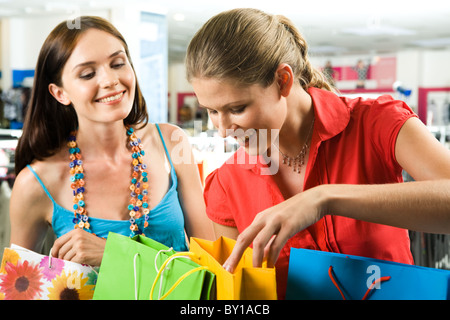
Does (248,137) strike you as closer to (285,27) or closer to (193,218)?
(285,27)

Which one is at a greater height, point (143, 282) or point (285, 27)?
point (285, 27)

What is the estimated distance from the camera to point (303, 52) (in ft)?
4.29

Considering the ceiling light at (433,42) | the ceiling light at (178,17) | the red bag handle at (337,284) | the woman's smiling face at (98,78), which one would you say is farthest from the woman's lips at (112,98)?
the ceiling light at (433,42)

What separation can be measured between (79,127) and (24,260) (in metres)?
0.64

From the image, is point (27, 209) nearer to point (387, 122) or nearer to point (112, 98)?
point (112, 98)

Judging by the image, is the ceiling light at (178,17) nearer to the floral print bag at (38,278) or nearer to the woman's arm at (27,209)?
the woman's arm at (27,209)

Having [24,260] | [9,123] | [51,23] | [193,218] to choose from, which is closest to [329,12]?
[51,23]

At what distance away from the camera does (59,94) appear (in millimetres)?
1650

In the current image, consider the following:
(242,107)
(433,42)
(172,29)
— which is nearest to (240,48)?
(242,107)

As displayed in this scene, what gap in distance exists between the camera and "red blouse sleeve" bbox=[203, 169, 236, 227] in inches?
51.2

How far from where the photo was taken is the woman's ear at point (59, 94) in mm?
1635

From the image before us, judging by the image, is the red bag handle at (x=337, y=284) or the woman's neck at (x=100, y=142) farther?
the woman's neck at (x=100, y=142)

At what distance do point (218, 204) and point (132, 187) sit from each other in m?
0.47
